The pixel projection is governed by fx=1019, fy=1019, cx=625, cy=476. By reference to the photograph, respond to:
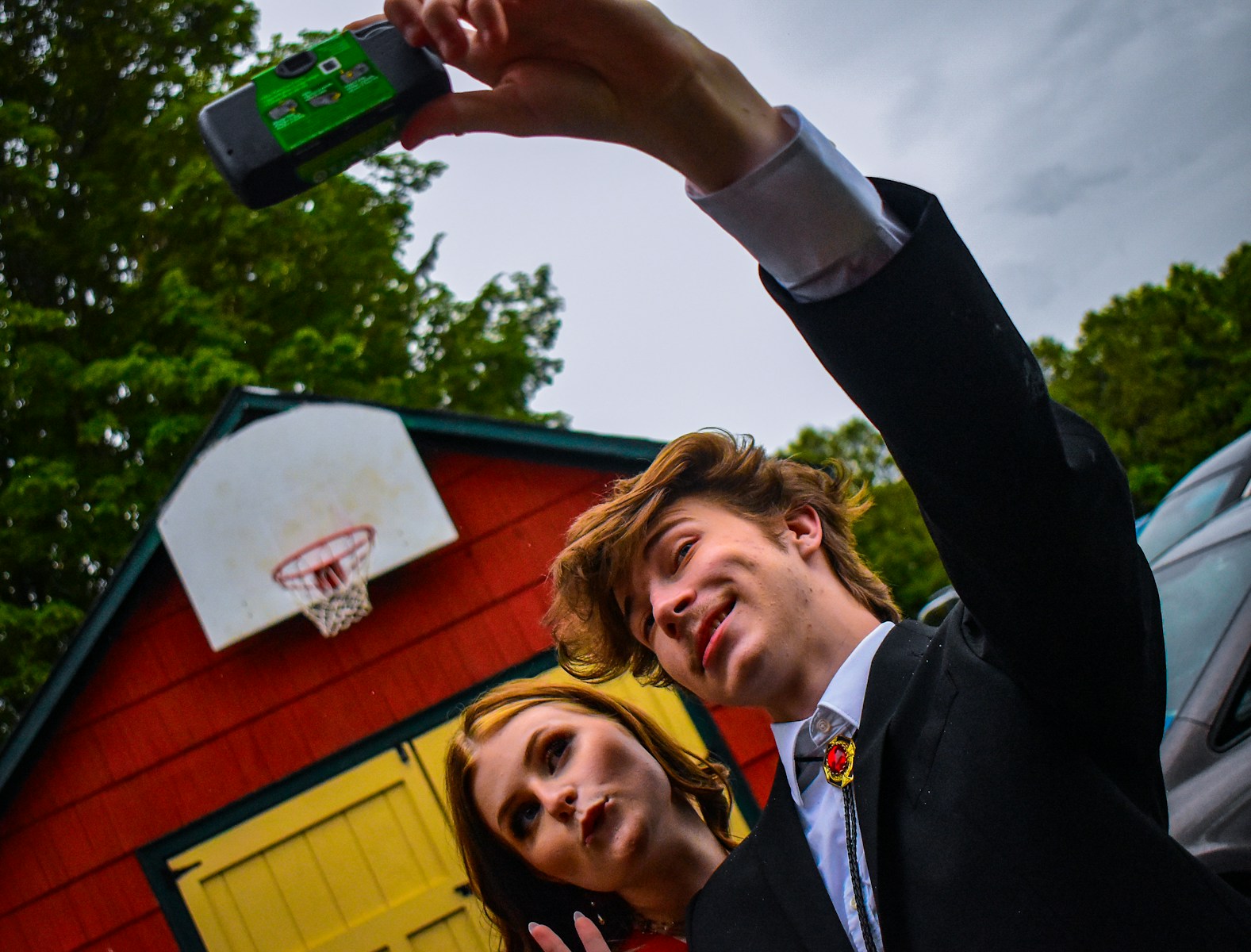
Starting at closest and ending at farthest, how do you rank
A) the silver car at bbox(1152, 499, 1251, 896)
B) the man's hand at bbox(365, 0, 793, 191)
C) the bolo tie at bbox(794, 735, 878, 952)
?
1. the man's hand at bbox(365, 0, 793, 191)
2. the bolo tie at bbox(794, 735, 878, 952)
3. the silver car at bbox(1152, 499, 1251, 896)

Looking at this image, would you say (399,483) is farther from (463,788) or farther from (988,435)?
(988,435)

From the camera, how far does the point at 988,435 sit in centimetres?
70

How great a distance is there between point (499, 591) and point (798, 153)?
420 cm

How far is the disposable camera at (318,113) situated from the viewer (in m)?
0.78

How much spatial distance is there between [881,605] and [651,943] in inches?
24.6

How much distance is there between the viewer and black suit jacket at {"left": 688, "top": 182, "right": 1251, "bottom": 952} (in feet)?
2.31

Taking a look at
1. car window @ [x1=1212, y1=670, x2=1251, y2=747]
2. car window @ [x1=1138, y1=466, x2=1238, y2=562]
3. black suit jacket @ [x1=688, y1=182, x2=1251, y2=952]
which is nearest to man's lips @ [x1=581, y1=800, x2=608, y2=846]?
black suit jacket @ [x1=688, y1=182, x2=1251, y2=952]

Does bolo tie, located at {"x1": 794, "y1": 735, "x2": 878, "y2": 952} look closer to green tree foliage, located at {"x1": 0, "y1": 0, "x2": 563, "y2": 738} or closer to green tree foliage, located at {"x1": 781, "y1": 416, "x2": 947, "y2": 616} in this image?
green tree foliage, located at {"x1": 781, "y1": 416, "x2": 947, "y2": 616}

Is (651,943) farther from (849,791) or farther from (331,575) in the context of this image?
(331,575)

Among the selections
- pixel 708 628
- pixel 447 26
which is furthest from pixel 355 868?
pixel 447 26

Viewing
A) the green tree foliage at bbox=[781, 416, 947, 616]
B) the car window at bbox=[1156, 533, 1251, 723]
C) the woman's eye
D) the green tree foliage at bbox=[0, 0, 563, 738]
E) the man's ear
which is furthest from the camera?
the green tree foliage at bbox=[0, 0, 563, 738]

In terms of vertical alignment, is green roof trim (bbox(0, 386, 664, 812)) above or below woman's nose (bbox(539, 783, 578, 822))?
above

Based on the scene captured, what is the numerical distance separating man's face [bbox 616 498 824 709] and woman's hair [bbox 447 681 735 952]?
478mm

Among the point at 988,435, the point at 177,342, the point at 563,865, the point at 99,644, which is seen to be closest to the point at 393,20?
the point at 988,435
